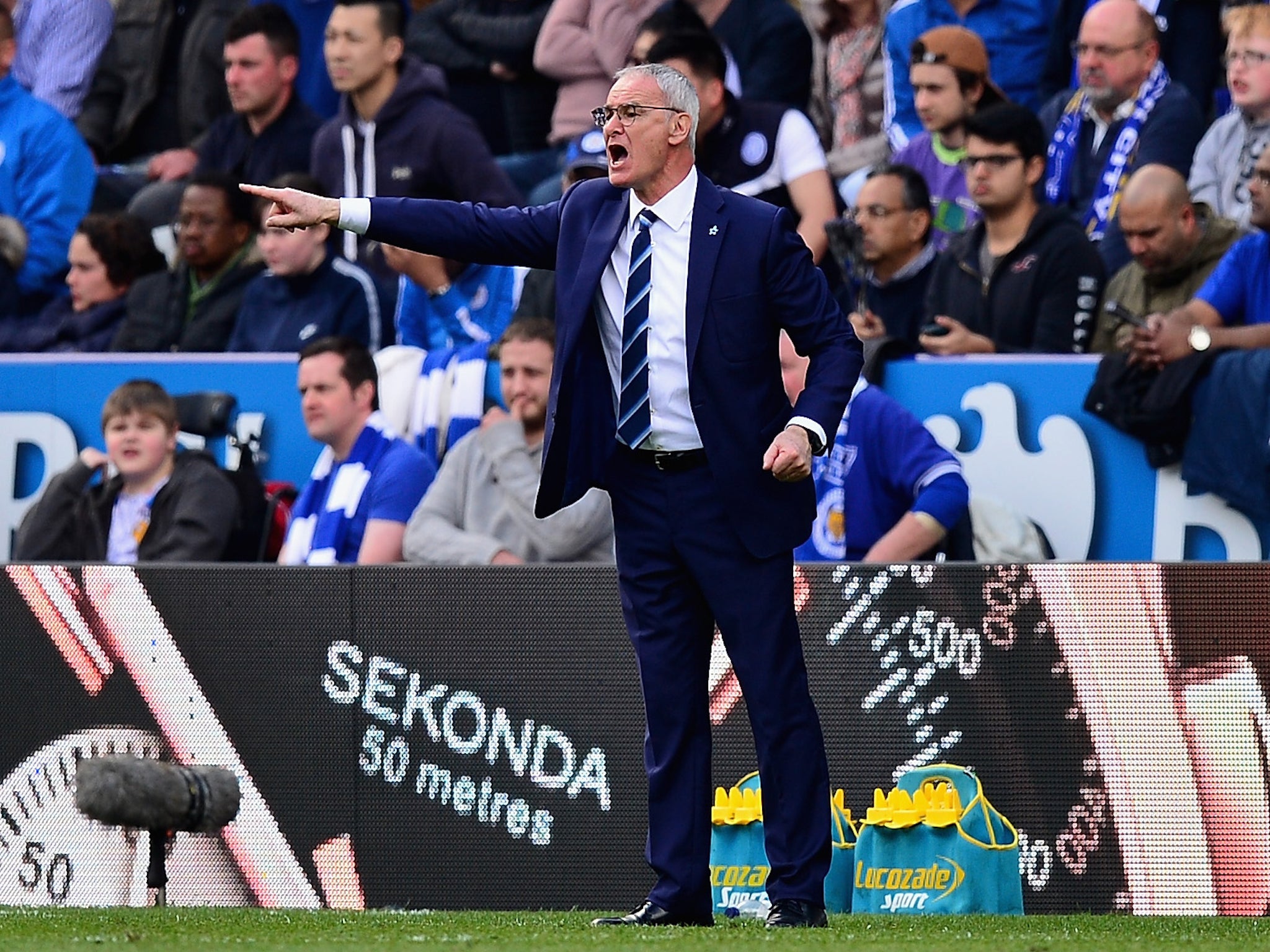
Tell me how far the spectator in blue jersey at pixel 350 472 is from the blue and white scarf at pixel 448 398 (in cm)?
27

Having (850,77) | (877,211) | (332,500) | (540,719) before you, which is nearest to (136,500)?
(332,500)

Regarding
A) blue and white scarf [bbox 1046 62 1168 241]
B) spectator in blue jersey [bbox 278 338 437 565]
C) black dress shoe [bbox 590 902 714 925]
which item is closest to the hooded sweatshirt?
spectator in blue jersey [bbox 278 338 437 565]

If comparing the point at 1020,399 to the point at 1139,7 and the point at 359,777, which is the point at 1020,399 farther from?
the point at 359,777

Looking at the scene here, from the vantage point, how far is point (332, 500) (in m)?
8.52

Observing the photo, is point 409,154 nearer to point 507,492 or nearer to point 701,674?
point 507,492

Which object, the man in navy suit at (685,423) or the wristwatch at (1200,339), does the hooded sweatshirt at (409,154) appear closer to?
the wristwatch at (1200,339)

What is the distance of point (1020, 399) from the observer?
319 inches

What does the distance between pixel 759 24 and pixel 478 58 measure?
1658mm

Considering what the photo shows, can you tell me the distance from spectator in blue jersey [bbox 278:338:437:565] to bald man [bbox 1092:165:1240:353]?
286 centimetres

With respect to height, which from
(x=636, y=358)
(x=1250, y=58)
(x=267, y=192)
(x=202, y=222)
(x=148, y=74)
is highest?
(x=148, y=74)

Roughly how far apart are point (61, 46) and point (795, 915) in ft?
30.0

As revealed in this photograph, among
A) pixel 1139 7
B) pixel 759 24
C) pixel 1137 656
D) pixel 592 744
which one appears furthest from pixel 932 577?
pixel 759 24

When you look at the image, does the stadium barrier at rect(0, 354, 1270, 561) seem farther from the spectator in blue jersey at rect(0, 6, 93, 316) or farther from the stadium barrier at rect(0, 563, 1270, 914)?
the spectator in blue jersey at rect(0, 6, 93, 316)

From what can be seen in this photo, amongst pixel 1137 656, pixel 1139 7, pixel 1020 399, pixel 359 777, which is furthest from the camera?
pixel 1139 7
